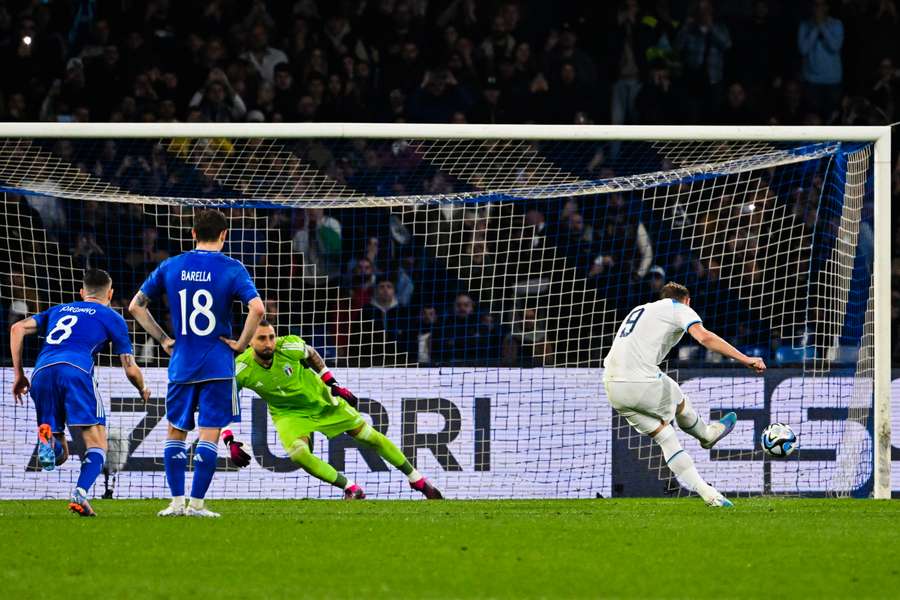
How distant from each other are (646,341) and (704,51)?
25.2 ft

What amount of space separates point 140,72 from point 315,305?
3.70 meters

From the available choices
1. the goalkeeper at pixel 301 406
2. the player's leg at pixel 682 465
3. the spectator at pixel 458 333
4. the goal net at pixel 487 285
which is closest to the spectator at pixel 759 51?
the goal net at pixel 487 285

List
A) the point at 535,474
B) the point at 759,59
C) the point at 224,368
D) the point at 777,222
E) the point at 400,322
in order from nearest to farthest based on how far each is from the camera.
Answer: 1. the point at 224,368
2. the point at 535,474
3. the point at 400,322
4. the point at 777,222
5. the point at 759,59

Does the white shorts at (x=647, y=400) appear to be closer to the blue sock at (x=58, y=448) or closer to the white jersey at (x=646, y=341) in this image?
the white jersey at (x=646, y=341)

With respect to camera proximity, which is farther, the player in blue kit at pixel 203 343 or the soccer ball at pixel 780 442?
the soccer ball at pixel 780 442

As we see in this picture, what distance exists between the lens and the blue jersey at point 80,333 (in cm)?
1003

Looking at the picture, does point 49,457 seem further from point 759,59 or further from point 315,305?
point 759,59

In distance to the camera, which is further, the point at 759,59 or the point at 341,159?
the point at 759,59

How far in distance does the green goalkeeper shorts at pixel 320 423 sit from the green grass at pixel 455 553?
1623mm

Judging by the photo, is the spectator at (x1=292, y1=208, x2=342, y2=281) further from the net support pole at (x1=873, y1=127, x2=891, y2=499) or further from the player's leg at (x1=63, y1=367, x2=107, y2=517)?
the net support pole at (x1=873, y1=127, x2=891, y2=499)

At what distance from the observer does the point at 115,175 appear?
50.2ft

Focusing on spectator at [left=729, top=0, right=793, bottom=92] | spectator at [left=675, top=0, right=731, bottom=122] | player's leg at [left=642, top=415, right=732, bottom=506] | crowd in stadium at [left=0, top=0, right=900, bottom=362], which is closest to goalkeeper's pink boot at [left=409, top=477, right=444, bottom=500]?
player's leg at [left=642, top=415, right=732, bottom=506]

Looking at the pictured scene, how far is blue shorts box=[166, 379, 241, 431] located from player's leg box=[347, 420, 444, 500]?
307cm

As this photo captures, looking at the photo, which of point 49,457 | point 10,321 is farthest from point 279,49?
point 49,457
